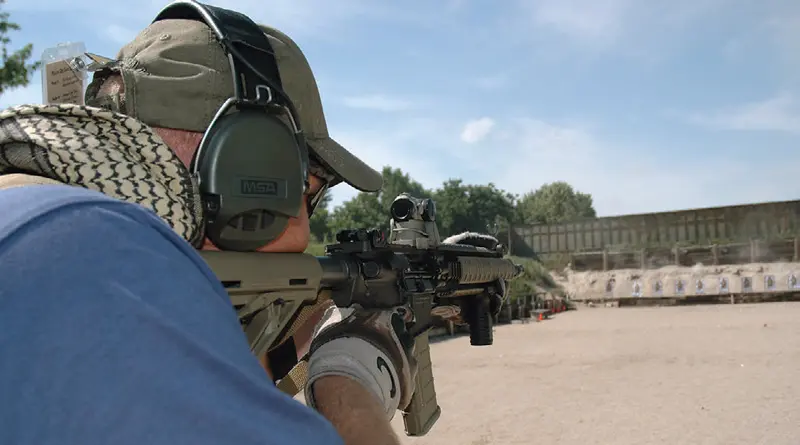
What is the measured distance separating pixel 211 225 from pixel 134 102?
0.89 ft

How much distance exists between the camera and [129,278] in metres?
0.52

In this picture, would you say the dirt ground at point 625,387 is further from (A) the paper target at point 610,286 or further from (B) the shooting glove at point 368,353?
(A) the paper target at point 610,286

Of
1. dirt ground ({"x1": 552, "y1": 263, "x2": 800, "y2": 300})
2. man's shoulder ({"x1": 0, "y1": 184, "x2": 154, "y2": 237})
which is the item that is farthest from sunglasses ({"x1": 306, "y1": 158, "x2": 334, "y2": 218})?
dirt ground ({"x1": 552, "y1": 263, "x2": 800, "y2": 300})

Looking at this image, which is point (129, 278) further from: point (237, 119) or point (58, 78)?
point (58, 78)

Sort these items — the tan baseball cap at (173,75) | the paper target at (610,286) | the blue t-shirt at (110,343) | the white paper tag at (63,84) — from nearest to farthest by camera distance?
1. the blue t-shirt at (110,343)
2. the tan baseball cap at (173,75)
3. the white paper tag at (63,84)
4. the paper target at (610,286)

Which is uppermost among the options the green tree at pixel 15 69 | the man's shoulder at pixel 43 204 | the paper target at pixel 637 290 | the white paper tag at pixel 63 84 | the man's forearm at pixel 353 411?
the green tree at pixel 15 69

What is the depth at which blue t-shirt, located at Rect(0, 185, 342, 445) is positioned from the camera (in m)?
0.47

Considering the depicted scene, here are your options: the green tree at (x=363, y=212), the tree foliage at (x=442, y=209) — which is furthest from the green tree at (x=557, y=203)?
the green tree at (x=363, y=212)

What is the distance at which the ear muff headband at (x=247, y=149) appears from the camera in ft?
4.03

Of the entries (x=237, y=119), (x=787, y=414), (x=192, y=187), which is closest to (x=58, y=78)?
(x=237, y=119)

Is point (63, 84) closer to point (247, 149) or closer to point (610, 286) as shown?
point (247, 149)

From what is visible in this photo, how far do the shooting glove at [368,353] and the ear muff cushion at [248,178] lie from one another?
0.32 metres

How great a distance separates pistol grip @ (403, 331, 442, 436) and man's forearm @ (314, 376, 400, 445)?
3.02 feet

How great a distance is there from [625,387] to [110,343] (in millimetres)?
8896
